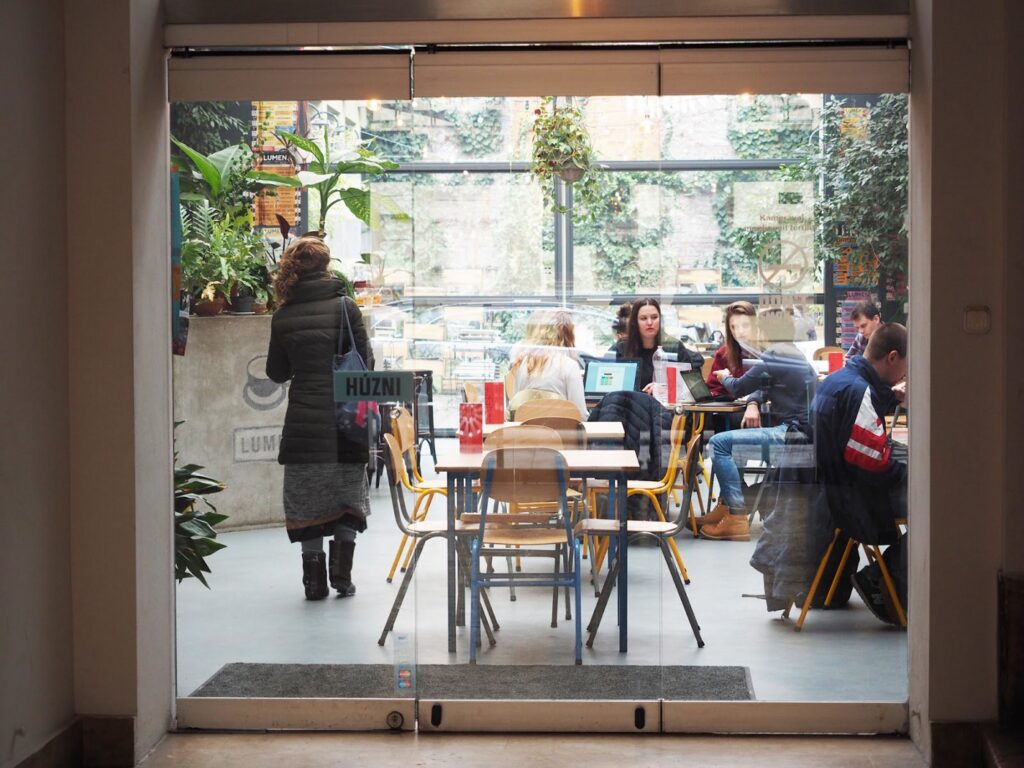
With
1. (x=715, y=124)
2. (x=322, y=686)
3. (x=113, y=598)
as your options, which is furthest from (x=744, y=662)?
(x=113, y=598)

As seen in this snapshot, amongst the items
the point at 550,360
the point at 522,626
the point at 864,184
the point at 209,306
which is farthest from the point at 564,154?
the point at 522,626

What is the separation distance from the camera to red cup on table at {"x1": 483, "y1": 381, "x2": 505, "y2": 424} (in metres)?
5.14

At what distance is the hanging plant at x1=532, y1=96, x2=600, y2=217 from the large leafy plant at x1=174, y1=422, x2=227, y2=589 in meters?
1.79

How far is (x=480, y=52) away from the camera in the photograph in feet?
16.4

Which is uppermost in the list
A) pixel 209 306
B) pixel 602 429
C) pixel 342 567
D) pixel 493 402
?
pixel 209 306

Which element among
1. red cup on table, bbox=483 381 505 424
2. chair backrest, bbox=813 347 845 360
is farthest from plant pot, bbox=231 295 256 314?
chair backrest, bbox=813 347 845 360

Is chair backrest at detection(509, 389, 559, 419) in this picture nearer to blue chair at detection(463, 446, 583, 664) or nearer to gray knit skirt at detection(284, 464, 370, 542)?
blue chair at detection(463, 446, 583, 664)

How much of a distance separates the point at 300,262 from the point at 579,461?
1.39 m

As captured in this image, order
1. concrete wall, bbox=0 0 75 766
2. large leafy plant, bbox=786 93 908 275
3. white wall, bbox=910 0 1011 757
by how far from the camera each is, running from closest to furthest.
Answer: concrete wall, bbox=0 0 75 766
white wall, bbox=910 0 1011 757
large leafy plant, bbox=786 93 908 275

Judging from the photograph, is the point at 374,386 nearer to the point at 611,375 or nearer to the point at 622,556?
the point at 611,375

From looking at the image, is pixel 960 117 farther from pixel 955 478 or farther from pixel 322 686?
pixel 322 686

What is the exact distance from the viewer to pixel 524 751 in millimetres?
4773

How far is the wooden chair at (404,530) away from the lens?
16.8ft

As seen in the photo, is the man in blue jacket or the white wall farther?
the man in blue jacket
